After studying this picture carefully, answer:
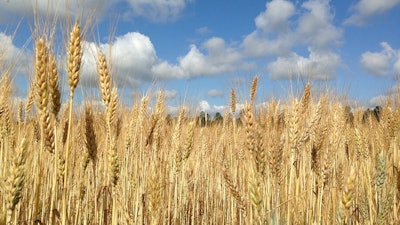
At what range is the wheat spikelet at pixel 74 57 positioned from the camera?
1534 mm

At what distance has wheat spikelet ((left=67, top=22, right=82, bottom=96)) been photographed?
60.4 inches

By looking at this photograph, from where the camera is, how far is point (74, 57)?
158cm

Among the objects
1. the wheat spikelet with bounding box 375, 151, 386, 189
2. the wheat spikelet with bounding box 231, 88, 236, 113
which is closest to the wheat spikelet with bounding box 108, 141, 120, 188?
the wheat spikelet with bounding box 375, 151, 386, 189

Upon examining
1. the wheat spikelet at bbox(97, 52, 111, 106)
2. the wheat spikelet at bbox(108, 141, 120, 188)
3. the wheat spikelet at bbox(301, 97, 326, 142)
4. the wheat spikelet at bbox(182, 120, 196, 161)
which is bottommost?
the wheat spikelet at bbox(108, 141, 120, 188)

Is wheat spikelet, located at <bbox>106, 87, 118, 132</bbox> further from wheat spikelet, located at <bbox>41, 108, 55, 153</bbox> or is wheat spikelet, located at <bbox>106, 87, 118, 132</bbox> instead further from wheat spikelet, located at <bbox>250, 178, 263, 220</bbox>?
wheat spikelet, located at <bbox>250, 178, 263, 220</bbox>

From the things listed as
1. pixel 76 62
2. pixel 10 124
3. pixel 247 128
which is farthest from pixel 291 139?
pixel 10 124

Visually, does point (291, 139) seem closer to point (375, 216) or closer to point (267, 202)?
point (267, 202)

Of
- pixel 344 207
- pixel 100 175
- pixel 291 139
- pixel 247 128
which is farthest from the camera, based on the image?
pixel 100 175

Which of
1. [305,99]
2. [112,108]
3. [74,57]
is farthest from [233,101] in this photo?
[74,57]

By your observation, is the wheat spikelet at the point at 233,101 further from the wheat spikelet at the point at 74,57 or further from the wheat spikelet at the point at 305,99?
the wheat spikelet at the point at 74,57

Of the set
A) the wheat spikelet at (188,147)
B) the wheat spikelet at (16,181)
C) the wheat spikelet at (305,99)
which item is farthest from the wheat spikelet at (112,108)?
the wheat spikelet at (305,99)

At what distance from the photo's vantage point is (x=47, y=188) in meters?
2.98

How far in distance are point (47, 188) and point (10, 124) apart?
857mm

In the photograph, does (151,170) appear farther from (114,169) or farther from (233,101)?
(233,101)
